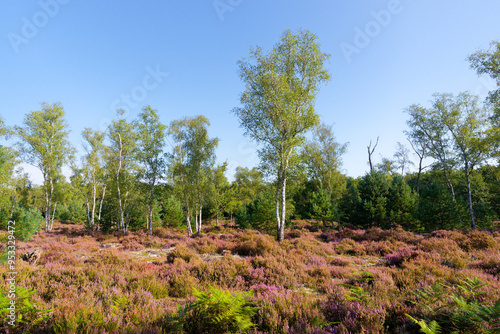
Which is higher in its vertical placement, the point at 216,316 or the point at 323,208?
the point at 323,208

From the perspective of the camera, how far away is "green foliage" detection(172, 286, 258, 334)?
337 cm

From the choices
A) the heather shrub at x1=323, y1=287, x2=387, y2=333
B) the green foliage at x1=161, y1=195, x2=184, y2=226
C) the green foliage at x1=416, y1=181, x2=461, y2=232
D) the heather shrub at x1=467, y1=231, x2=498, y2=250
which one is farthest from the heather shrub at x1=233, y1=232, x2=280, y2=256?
the green foliage at x1=161, y1=195, x2=184, y2=226

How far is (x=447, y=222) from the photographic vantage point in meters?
21.2

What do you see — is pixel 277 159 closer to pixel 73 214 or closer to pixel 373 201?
pixel 373 201

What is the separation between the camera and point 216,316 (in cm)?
349

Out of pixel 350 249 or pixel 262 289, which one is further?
pixel 350 249

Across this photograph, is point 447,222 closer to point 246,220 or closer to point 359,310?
point 246,220

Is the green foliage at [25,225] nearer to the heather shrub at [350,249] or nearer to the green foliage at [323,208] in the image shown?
the heather shrub at [350,249]

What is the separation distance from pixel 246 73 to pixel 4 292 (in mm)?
15743

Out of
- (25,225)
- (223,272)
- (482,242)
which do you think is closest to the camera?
(223,272)

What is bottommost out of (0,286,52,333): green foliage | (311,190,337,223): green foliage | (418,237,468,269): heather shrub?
(418,237,468,269): heather shrub

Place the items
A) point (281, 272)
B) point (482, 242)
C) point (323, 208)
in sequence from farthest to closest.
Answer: point (323, 208) → point (482, 242) → point (281, 272)

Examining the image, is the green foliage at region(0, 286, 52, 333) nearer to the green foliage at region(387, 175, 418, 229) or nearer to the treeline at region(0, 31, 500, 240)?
the treeline at region(0, 31, 500, 240)

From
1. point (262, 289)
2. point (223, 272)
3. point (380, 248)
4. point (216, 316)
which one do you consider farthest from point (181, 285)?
point (380, 248)
